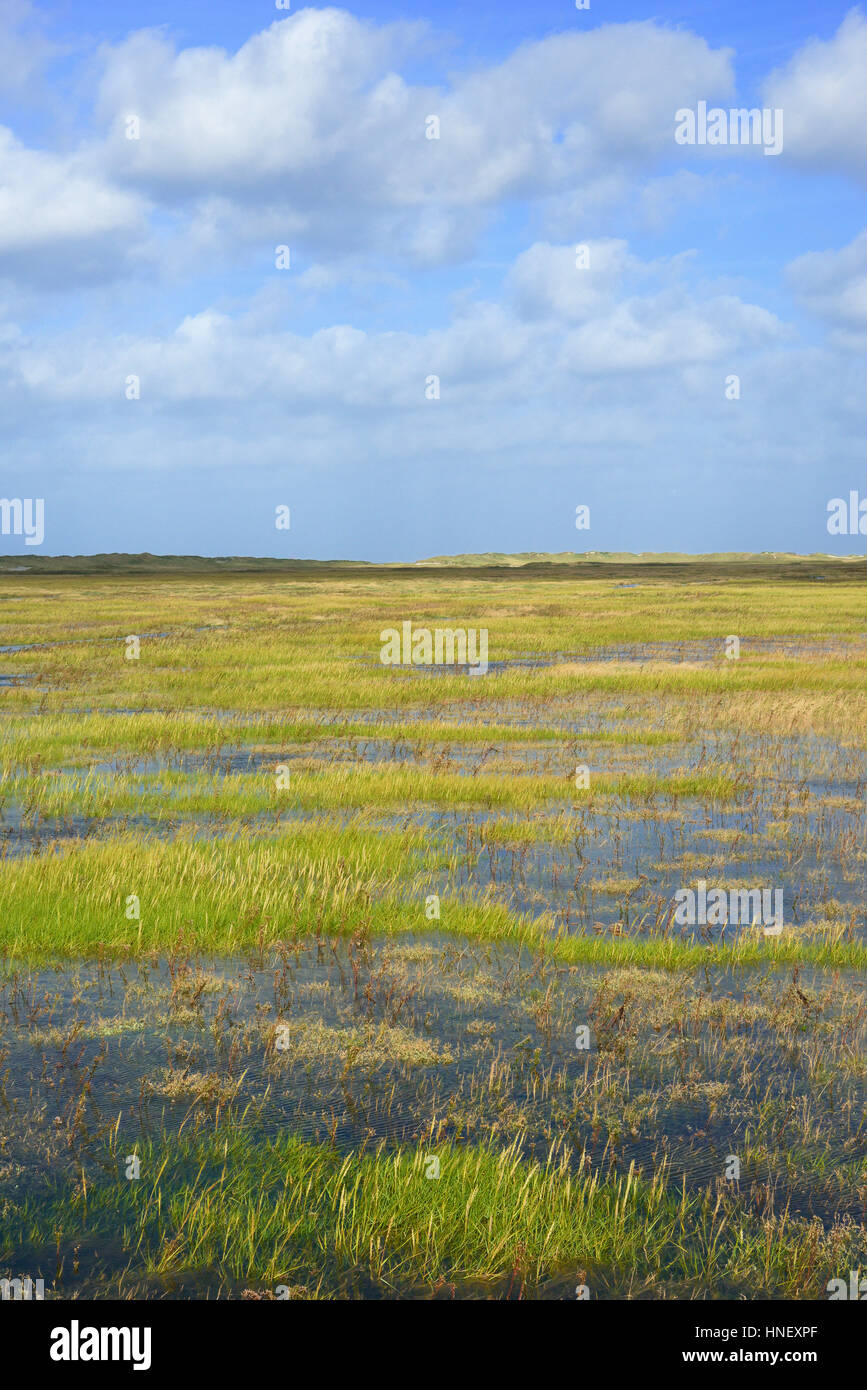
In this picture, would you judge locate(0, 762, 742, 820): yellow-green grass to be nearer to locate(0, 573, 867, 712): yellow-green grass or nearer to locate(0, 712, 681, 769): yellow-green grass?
locate(0, 712, 681, 769): yellow-green grass

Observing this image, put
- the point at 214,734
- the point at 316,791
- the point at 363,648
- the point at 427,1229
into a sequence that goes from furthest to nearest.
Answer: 1. the point at 363,648
2. the point at 214,734
3. the point at 316,791
4. the point at 427,1229

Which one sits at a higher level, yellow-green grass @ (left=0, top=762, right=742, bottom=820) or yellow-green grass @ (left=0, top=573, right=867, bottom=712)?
yellow-green grass @ (left=0, top=573, right=867, bottom=712)

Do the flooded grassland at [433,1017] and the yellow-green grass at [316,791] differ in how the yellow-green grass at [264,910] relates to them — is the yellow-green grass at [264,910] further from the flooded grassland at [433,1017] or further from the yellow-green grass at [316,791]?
the yellow-green grass at [316,791]

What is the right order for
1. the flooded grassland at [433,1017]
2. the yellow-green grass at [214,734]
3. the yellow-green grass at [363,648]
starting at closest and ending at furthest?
the flooded grassland at [433,1017] < the yellow-green grass at [214,734] < the yellow-green grass at [363,648]

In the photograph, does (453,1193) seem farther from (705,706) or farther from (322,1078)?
(705,706)

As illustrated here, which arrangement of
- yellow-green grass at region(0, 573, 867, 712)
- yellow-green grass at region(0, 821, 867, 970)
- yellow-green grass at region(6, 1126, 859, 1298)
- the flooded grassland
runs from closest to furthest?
yellow-green grass at region(6, 1126, 859, 1298) → the flooded grassland → yellow-green grass at region(0, 821, 867, 970) → yellow-green grass at region(0, 573, 867, 712)

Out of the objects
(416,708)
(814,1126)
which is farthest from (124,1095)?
(416,708)

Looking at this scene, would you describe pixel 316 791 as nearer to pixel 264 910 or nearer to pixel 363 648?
pixel 264 910

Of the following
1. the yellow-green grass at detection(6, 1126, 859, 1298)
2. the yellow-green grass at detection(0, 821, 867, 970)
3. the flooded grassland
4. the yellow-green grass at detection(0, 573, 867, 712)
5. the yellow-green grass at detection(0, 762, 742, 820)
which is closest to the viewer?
the yellow-green grass at detection(6, 1126, 859, 1298)

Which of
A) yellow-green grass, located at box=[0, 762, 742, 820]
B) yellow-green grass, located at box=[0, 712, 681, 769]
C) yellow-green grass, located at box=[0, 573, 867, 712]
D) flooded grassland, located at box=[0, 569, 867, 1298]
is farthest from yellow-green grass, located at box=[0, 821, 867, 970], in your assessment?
yellow-green grass, located at box=[0, 573, 867, 712]

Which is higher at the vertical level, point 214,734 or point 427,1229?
point 214,734

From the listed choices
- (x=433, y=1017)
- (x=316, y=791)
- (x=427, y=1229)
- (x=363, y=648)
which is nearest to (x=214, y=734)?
(x=316, y=791)

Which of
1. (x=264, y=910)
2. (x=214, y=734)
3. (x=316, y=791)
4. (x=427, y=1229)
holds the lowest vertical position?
(x=427, y=1229)

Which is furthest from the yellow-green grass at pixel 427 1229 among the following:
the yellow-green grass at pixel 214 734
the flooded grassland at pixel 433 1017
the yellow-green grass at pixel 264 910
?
the yellow-green grass at pixel 214 734
